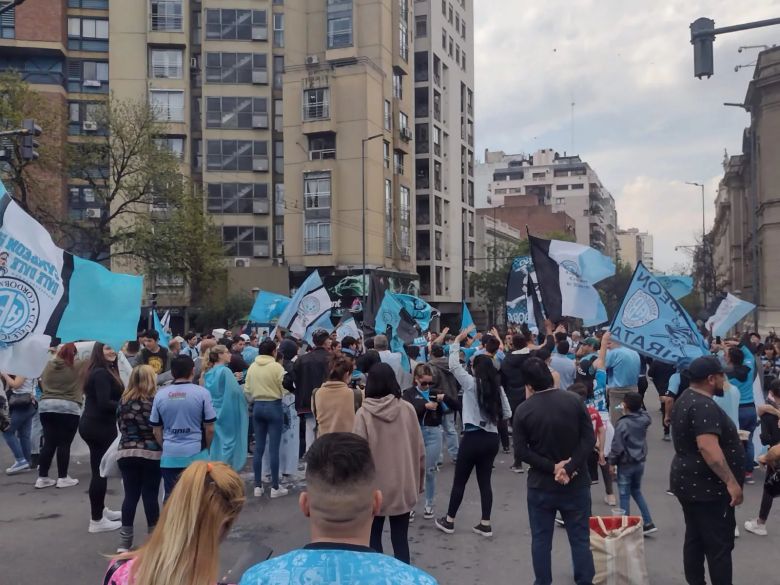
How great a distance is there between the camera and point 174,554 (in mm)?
2461

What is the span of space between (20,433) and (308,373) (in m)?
4.37

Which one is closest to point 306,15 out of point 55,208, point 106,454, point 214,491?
point 55,208

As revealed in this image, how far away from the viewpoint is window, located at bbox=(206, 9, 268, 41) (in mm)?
44219

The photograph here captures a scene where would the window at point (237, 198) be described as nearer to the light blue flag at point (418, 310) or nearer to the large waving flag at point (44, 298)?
the light blue flag at point (418, 310)

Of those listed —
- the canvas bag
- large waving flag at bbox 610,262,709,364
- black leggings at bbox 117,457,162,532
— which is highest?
large waving flag at bbox 610,262,709,364

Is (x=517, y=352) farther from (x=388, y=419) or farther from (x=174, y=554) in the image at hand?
(x=174, y=554)

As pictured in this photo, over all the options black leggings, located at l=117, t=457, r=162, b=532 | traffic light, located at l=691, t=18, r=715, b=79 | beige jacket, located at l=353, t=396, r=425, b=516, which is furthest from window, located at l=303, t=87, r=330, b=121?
beige jacket, located at l=353, t=396, r=425, b=516

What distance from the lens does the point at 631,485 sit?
694 centimetres

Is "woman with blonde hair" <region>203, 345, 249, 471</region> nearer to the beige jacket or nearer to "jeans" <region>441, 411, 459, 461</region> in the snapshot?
"jeans" <region>441, 411, 459, 461</region>

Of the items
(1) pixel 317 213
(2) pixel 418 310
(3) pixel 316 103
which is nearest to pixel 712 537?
(2) pixel 418 310

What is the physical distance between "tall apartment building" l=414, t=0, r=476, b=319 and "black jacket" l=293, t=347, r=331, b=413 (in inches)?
1604

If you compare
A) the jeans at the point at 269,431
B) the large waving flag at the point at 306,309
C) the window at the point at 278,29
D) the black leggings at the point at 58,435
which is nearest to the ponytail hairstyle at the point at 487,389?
the jeans at the point at 269,431

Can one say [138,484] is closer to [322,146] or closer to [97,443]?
[97,443]

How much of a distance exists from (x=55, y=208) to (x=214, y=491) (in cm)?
3179
